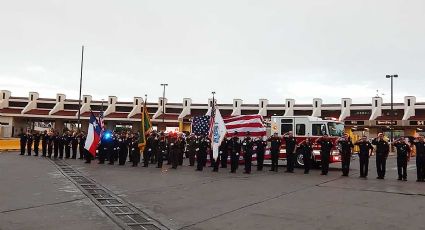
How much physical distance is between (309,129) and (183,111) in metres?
50.7

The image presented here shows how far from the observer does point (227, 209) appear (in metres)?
8.56

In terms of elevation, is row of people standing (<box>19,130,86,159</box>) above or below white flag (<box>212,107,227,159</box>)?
below

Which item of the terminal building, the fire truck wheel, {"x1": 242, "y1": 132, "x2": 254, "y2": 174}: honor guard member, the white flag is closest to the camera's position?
the white flag

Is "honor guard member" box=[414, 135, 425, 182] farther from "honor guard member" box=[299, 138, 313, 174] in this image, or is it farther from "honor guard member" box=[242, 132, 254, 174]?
"honor guard member" box=[242, 132, 254, 174]

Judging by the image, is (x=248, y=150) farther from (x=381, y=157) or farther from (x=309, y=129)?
(x=381, y=157)

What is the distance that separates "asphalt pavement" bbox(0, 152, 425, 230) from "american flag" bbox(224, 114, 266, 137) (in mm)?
5813

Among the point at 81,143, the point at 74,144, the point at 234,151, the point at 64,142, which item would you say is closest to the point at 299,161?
the point at 234,151

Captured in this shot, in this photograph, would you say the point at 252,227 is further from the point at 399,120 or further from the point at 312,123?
the point at 399,120

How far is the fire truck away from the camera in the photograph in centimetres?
1909

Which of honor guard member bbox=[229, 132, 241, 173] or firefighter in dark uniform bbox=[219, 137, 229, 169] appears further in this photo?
firefighter in dark uniform bbox=[219, 137, 229, 169]

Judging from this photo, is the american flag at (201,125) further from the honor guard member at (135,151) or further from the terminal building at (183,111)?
the terminal building at (183,111)

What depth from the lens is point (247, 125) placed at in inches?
783

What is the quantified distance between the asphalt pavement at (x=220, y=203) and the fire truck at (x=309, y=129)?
5.09m

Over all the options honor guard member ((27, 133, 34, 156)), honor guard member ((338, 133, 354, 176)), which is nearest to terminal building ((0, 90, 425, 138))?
honor guard member ((27, 133, 34, 156))
